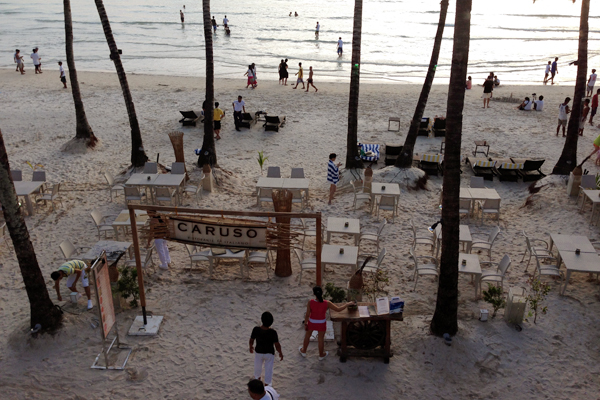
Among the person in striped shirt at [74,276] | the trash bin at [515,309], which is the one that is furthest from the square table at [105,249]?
the trash bin at [515,309]

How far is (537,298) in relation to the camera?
907cm

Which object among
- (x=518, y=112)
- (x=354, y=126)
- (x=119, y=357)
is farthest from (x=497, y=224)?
(x=518, y=112)

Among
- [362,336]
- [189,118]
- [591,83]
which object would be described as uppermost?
[591,83]

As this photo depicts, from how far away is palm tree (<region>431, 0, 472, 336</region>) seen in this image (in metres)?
7.34

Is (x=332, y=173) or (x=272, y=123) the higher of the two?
(x=272, y=123)

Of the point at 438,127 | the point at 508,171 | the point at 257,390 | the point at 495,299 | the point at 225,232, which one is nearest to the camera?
the point at 257,390

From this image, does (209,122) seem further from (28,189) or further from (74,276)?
(74,276)

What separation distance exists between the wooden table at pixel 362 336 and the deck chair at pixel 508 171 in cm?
943

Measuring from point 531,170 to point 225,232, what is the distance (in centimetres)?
1157

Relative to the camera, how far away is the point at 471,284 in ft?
33.3

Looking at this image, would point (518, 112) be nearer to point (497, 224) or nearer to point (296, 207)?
point (497, 224)

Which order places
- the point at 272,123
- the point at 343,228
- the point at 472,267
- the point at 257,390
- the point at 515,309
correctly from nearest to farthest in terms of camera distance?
1. the point at 257,390
2. the point at 515,309
3. the point at 472,267
4. the point at 343,228
5. the point at 272,123

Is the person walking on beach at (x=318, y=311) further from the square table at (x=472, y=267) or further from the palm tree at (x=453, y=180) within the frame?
the square table at (x=472, y=267)

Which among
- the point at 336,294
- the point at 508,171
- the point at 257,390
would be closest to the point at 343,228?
the point at 336,294
